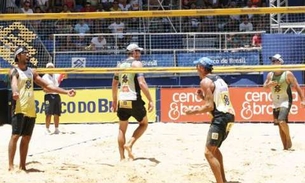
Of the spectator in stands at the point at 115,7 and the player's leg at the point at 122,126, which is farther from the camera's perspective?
the spectator in stands at the point at 115,7

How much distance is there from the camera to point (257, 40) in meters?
18.2

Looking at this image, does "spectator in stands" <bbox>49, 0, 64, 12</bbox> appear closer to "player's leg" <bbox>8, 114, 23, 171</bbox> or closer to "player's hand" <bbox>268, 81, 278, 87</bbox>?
"player's hand" <bbox>268, 81, 278, 87</bbox>

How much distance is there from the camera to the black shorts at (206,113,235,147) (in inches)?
310

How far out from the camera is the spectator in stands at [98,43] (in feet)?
59.9

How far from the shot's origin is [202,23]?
19312 millimetres

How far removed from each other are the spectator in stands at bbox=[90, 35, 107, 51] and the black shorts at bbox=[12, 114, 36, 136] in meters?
9.29

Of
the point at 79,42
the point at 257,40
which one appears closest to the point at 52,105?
the point at 79,42

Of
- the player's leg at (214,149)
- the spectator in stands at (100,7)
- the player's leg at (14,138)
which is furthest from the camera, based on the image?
the spectator in stands at (100,7)

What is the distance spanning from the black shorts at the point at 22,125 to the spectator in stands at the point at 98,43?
9288mm

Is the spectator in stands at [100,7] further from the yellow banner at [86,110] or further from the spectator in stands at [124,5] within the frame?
the yellow banner at [86,110]

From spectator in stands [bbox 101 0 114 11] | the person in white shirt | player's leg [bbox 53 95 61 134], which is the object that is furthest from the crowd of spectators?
player's leg [bbox 53 95 61 134]

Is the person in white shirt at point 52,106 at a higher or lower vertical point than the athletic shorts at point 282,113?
lower

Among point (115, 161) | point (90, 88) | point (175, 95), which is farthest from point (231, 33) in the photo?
point (115, 161)

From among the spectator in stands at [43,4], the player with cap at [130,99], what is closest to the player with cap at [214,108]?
the player with cap at [130,99]
